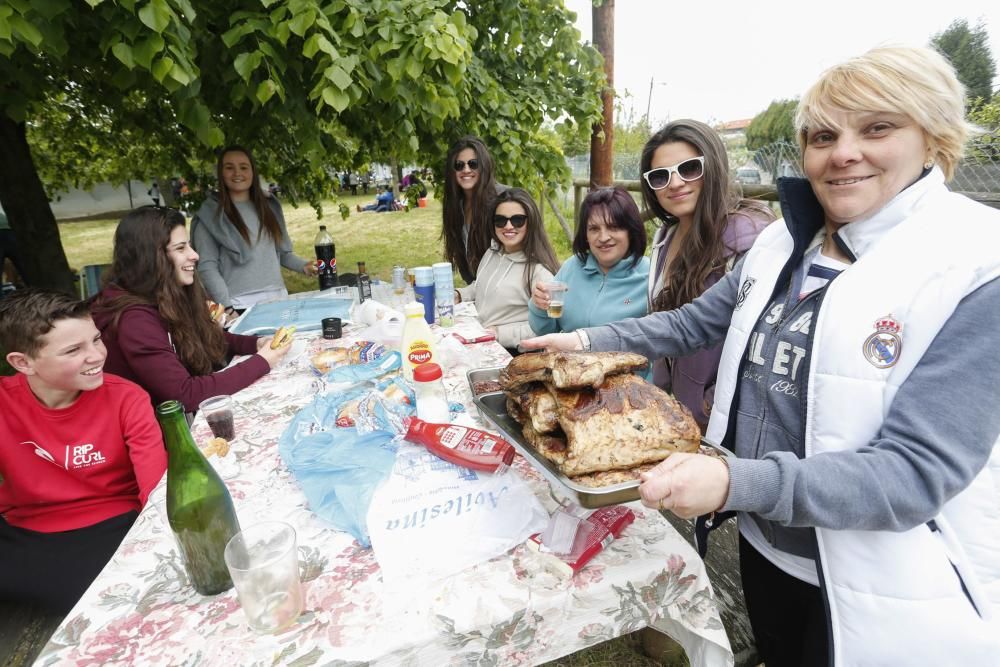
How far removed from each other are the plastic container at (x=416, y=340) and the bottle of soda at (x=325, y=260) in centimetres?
220

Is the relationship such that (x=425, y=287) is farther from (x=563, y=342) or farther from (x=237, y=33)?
(x=237, y=33)

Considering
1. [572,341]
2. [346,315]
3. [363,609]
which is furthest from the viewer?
[346,315]

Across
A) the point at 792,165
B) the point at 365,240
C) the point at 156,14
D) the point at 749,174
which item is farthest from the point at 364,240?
the point at 156,14

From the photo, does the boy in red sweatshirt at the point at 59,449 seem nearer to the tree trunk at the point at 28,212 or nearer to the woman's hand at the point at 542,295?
the woman's hand at the point at 542,295

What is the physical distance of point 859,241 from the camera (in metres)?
1.17

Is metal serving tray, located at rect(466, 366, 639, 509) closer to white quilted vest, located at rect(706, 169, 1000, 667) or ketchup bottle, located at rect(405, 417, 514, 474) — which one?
ketchup bottle, located at rect(405, 417, 514, 474)

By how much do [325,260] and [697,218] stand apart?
2840 mm

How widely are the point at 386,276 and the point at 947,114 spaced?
7979 millimetres

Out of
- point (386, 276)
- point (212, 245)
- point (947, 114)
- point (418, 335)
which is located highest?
point (947, 114)

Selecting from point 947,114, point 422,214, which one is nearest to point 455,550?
point 947,114

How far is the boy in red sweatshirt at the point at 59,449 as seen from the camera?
1.77m

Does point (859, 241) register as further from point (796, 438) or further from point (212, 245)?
point (212, 245)

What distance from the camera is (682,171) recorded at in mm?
2324

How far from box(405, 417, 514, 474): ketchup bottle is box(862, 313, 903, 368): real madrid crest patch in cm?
87
